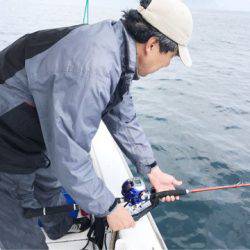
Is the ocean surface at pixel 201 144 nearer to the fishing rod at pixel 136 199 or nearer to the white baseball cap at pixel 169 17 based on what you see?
the white baseball cap at pixel 169 17

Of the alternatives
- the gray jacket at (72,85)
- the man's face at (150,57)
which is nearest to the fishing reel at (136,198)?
the gray jacket at (72,85)

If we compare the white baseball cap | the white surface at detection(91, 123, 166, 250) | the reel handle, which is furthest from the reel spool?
the white baseball cap

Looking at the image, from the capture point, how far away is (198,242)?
4586mm

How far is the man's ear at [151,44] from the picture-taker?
241cm

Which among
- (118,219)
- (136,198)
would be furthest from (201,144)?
(118,219)

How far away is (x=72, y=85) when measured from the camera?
7.00 ft

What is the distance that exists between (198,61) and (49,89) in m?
15.5

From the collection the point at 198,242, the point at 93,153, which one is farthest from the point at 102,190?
the point at 198,242

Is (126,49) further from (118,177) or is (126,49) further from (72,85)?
(118,177)

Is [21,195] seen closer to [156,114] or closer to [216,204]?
[216,204]

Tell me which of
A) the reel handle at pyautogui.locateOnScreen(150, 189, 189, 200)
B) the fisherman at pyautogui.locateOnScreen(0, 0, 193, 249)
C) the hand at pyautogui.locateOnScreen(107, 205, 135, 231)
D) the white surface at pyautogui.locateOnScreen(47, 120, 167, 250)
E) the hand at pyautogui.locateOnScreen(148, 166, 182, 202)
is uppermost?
the fisherman at pyautogui.locateOnScreen(0, 0, 193, 249)

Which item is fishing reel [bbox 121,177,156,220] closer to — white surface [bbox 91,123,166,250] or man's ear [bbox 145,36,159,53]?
white surface [bbox 91,123,166,250]

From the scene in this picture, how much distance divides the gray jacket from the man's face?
126mm

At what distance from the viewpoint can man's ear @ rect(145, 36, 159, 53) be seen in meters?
2.41
